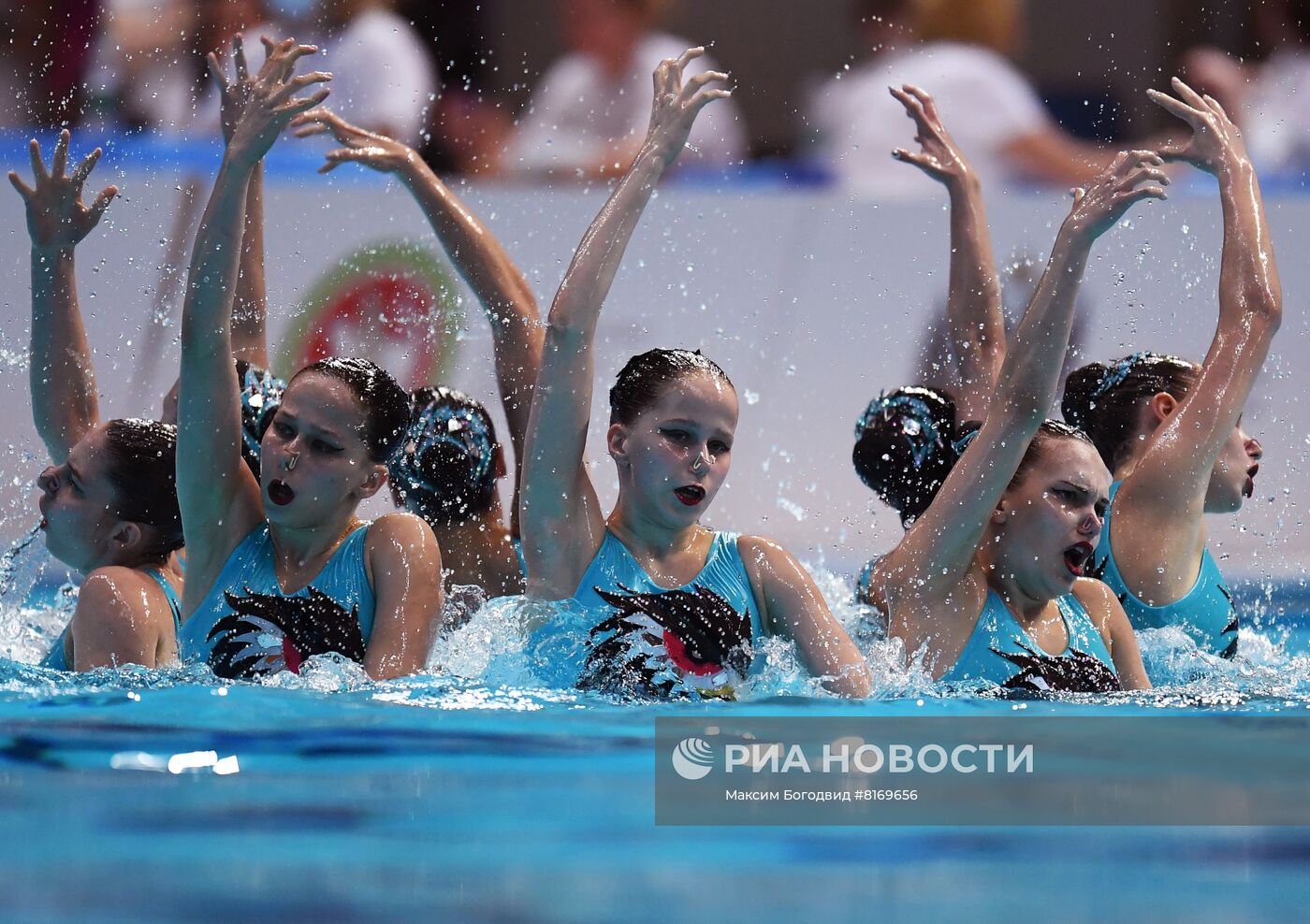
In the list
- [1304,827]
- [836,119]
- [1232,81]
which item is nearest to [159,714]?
[1304,827]

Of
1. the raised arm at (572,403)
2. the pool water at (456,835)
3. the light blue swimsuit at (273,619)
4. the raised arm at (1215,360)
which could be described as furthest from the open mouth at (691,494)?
the raised arm at (1215,360)

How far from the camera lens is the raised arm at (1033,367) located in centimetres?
222

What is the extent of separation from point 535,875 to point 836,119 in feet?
12.8

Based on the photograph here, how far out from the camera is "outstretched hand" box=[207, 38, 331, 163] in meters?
2.23

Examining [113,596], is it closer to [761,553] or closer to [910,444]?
[761,553]

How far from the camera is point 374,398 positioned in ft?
7.86

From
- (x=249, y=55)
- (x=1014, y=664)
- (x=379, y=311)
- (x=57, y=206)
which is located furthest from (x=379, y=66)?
(x=1014, y=664)

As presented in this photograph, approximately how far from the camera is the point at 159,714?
1969 millimetres

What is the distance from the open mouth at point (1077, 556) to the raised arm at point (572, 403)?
0.75 m

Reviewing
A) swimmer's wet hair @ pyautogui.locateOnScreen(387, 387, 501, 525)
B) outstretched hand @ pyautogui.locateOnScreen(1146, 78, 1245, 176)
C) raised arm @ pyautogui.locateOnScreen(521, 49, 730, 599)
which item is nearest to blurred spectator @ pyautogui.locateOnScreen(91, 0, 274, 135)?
swimmer's wet hair @ pyautogui.locateOnScreen(387, 387, 501, 525)

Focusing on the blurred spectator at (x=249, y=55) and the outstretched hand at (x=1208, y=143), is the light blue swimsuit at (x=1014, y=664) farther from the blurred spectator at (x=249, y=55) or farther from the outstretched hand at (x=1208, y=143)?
the blurred spectator at (x=249, y=55)

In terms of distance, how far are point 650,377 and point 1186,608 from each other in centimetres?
124

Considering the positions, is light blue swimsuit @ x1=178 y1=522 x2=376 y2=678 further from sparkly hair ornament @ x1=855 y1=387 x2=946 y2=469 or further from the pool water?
sparkly hair ornament @ x1=855 y1=387 x2=946 y2=469

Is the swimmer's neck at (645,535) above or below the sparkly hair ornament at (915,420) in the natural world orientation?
below
